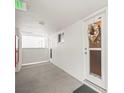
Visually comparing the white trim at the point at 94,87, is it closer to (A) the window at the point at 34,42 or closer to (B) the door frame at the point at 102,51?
(B) the door frame at the point at 102,51

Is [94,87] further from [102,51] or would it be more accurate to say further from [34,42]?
[34,42]

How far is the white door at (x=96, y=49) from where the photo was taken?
8.09ft

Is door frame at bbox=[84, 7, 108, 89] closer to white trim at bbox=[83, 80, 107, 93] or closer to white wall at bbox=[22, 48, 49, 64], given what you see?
white trim at bbox=[83, 80, 107, 93]

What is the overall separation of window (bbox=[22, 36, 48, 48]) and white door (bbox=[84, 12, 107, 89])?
515 centimetres

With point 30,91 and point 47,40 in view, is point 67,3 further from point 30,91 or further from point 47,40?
point 47,40

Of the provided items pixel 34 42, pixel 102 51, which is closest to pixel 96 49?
pixel 102 51

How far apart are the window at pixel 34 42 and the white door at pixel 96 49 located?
5155 millimetres

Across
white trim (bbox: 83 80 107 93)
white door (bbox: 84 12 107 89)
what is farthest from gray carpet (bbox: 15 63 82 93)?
white door (bbox: 84 12 107 89)

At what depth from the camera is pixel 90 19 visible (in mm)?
2992

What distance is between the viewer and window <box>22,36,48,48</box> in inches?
276

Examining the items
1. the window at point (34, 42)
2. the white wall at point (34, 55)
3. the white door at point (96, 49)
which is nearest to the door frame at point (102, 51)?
the white door at point (96, 49)

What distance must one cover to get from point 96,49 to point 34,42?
18.9 ft
